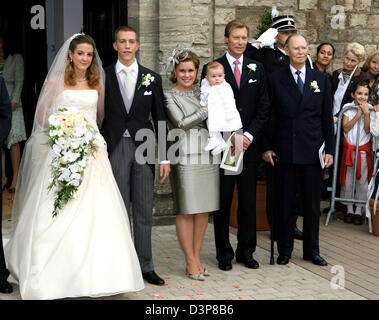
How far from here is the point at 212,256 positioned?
258 inches

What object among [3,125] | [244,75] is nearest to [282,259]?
[244,75]

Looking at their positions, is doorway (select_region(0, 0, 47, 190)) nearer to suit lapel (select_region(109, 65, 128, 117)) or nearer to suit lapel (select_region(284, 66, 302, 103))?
suit lapel (select_region(109, 65, 128, 117))

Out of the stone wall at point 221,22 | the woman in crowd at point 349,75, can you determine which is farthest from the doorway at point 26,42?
the woman in crowd at point 349,75

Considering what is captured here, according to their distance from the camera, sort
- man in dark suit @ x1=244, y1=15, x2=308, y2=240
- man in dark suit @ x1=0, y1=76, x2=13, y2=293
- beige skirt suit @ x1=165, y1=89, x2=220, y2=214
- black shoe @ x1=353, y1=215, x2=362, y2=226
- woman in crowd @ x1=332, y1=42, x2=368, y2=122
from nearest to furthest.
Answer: man in dark suit @ x1=0, y1=76, x2=13, y2=293, beige skirt suit @ x1=165, y1=89, x2=220, y2=214, man in dark suit @ x1=244, y1=15, x2=308, y2=240, black shoe @ x1=353, y1=215, x2=362, y2=226, woman in crowd @ x1=332, y1=42, x2=368, y2=122

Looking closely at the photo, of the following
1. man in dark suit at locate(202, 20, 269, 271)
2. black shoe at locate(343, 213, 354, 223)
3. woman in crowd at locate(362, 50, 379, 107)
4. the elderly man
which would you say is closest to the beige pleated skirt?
man in dark suit at locate(202, 20, 269, 271)

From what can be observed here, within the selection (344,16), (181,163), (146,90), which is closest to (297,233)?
(181,163)

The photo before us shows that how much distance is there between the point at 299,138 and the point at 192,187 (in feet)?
3.89

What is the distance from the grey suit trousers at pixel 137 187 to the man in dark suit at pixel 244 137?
726mm

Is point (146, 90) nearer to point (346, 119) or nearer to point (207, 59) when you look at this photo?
point (207, 59)

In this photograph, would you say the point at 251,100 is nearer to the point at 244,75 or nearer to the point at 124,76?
the point at 244,75

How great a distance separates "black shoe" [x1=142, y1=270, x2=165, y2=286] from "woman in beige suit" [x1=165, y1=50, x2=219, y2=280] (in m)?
0.32

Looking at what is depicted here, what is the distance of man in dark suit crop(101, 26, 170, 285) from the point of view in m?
5.50

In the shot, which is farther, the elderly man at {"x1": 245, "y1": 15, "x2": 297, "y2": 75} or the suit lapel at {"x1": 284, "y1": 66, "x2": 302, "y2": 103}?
the elderly man at {"x1": 245, "y1": 15, "x2": 297, "y2": 75}

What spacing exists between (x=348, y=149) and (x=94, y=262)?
4021 millimetres
